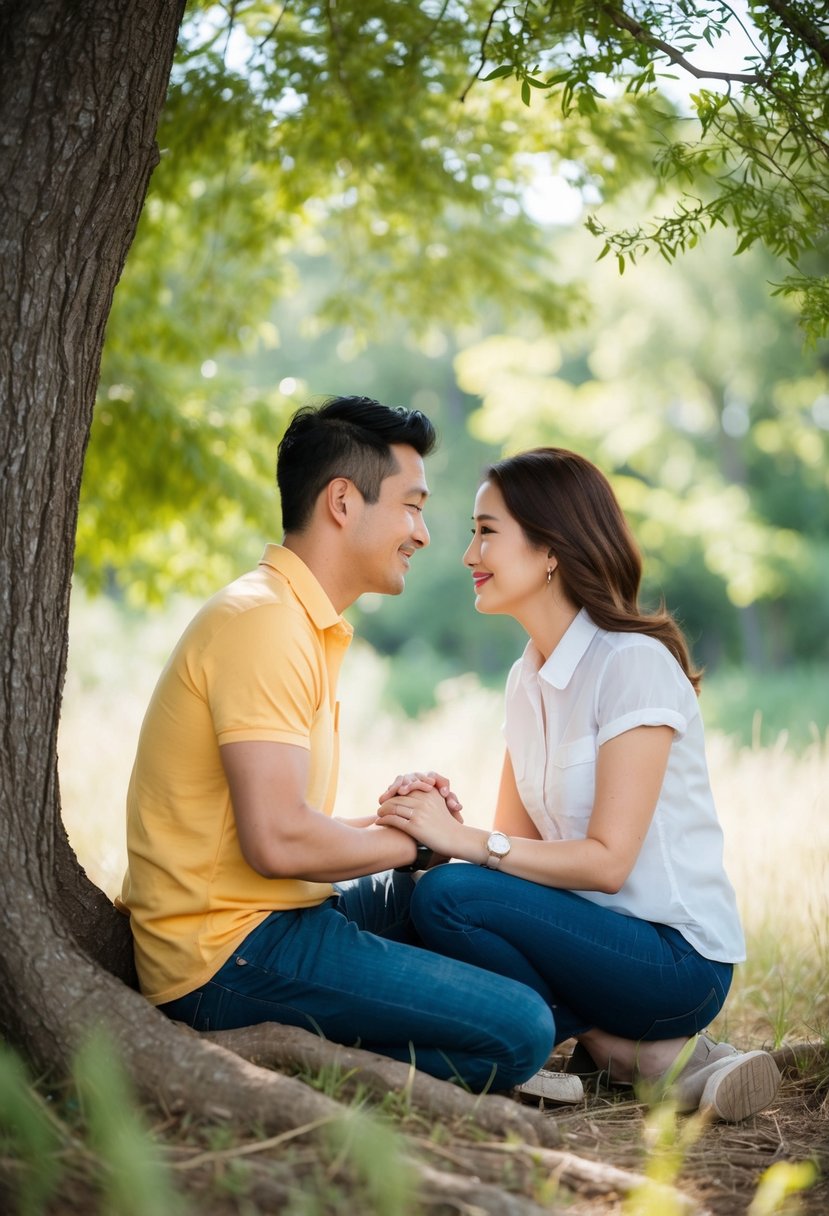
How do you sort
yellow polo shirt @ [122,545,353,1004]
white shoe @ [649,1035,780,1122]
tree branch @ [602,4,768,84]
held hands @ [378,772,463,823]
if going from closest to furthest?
1. yellow polo shirt @ [122,545,353,1004]
2. white shoe @ [649,1035,780,1122]
3. held hands @ [378,772,463,823]
4. tree branch @ [602,4,768,84]

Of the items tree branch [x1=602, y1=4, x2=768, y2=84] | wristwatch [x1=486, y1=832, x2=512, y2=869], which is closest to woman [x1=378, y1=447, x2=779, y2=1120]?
wristwatch [x1=486, y1=832, x2=512, y2=869]

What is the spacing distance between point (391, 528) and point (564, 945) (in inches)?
48.9

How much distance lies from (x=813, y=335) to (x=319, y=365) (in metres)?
32.6

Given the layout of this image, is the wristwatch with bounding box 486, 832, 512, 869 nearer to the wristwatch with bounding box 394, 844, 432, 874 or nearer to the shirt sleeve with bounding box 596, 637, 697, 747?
the wristwatch with bounding box 394, 844, 432, 874

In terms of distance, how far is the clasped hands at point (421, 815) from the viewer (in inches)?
122

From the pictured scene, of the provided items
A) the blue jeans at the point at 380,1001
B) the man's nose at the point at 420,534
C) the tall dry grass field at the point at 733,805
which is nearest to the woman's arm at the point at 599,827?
the blue jeans at the point at 380,1001

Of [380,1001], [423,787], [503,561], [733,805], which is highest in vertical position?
[503,561]

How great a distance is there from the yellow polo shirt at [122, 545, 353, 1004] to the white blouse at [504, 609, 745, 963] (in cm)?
79

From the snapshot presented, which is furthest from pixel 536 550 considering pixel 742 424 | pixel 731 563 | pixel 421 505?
pixel 742 424

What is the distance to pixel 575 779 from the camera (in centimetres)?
332

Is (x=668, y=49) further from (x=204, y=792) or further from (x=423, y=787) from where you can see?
(x=204, y=792)

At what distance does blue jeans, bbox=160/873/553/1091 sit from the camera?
9.20 ft

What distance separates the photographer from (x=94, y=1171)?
2150 mm

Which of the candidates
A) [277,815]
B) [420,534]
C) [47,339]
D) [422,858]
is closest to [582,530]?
[420,534]
